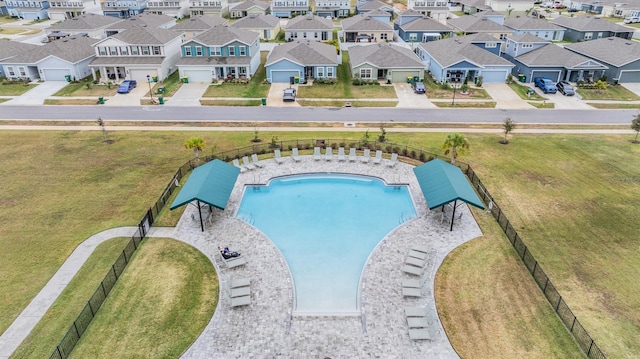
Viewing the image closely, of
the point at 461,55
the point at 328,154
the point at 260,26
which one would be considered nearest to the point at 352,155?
the point at 328,154

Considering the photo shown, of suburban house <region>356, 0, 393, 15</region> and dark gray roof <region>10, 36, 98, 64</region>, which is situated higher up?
suburban house <region>356, 0, 393, 15</region>

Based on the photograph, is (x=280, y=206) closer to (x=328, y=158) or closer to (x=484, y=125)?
(x=328, y=158)

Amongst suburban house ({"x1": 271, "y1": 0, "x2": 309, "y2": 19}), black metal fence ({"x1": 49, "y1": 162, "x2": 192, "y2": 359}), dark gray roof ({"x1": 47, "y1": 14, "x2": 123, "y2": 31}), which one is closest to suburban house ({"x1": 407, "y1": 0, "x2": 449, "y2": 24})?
suburban house ({"x1": 271, "y1": 0, "x2": 309, "y2": 19})

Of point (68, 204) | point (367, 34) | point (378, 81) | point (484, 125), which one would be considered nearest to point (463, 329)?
point (68, 204)

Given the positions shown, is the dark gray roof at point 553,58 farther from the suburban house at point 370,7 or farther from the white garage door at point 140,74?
the white garage door at point 140,74

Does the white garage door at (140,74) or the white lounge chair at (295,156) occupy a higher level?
the white garage door at (140,74)

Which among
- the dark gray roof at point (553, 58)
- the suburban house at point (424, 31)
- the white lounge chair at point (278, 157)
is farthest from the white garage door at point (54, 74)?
the dark gray roof at point (553, 58)

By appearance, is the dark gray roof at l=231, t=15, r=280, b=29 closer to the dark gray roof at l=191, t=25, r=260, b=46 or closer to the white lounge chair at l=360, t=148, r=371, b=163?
the dark gray roof at l=191, t=25, r=260, b=46
